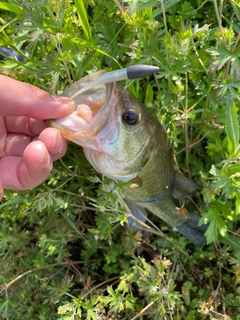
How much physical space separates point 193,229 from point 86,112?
1540 mm

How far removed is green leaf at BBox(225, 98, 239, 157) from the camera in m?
1.95

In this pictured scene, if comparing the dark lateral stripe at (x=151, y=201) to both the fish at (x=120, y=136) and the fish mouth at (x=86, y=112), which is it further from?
the fish mouth at (x=86, y=112)

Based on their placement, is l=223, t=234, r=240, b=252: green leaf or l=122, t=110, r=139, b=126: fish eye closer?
l=122, t=110, r=139, b=126: fish eye

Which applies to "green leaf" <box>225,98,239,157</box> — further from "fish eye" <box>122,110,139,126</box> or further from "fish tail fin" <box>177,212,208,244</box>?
"fish tail fin" <box>177,212,208,244</box>

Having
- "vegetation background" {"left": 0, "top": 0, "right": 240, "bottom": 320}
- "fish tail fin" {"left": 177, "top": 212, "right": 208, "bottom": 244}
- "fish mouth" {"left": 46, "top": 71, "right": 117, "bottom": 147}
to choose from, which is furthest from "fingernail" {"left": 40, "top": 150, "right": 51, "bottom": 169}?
"fish tail fin" {"left": 177, "top": 212, "right": 208, "bottom": 244}

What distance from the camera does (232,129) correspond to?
77.3 inches

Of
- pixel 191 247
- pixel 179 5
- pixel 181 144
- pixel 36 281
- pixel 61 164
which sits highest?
pixel 179 5

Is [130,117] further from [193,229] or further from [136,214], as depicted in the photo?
[193,229]

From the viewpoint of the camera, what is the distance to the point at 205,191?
2.34 meters

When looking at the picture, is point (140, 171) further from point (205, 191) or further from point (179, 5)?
point (179, 5)

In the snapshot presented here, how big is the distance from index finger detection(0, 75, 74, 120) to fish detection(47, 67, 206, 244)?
2.3 inches

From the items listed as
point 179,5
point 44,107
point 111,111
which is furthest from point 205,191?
point 179,5

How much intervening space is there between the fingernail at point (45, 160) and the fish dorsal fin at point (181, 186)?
1047mm

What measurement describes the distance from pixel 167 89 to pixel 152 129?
1.44ft
